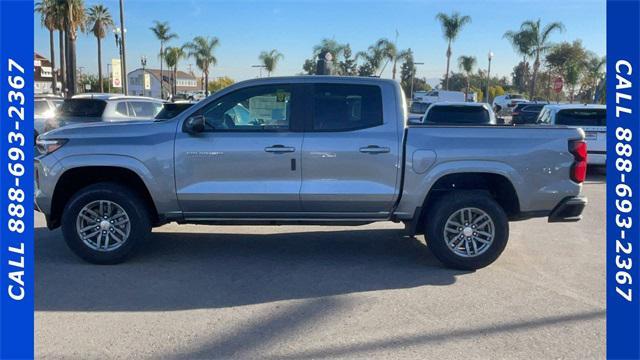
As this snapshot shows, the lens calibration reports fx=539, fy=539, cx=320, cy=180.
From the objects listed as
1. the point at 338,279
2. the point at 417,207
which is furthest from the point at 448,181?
the point at 338,279

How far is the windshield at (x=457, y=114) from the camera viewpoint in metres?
12.6

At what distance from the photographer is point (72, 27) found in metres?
35.3

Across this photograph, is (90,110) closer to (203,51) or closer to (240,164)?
(240,164)

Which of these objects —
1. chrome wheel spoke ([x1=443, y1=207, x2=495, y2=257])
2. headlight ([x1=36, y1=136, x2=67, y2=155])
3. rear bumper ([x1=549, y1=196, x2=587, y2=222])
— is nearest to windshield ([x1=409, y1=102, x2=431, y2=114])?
rear bumper ([x1=549, y1=196, x2=587, y2=222])

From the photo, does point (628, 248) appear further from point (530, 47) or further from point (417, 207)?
point (530, 47)

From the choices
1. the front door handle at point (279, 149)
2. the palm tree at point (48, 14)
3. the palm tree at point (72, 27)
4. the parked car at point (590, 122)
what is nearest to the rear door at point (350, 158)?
the front door handle at point (279, 149)

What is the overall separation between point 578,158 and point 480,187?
1.01m

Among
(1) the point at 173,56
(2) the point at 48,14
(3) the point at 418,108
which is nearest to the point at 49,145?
(3) the point at 418,108

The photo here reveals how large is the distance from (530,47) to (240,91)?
138ft

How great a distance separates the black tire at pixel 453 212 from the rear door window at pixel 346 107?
3.66 ft

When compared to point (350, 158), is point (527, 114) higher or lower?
higher

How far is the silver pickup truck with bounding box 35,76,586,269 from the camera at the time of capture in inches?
216

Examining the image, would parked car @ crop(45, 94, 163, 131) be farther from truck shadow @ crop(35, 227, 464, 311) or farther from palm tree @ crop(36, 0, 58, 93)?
palm tree @ crop(36, 0, 58, 93)

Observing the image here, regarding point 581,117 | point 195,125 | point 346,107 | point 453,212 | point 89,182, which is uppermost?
point 581,117
